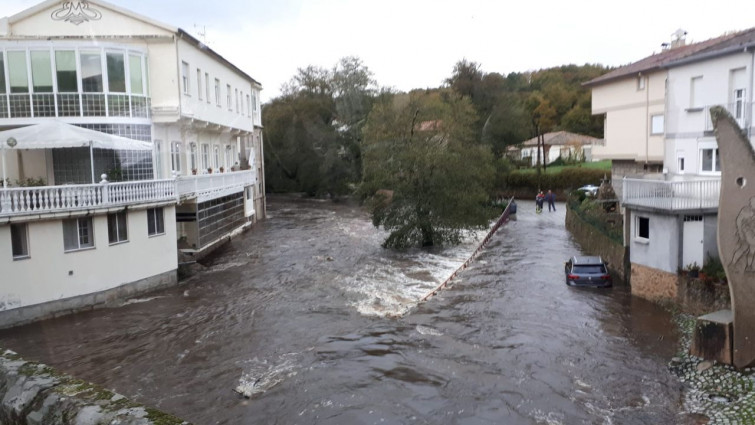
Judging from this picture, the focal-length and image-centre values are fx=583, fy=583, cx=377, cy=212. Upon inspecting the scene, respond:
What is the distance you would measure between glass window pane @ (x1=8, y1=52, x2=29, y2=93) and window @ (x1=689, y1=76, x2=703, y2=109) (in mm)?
25137

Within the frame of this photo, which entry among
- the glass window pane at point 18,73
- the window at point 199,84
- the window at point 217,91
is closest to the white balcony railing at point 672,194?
the window at point 199,84

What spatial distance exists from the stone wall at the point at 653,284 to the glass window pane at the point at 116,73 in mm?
20903

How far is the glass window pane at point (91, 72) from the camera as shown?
22.7 metres

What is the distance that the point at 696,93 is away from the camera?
2169cm

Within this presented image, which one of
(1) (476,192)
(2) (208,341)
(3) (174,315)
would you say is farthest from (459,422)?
(1) (476,192)

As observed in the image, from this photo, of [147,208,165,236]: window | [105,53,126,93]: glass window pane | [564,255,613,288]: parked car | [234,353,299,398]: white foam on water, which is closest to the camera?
[234,353,299,398]: white foam on water

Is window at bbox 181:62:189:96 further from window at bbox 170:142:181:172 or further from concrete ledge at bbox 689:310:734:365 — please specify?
concrete ledge at bbox 689:310:734:365

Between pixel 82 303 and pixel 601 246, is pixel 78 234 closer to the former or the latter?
pixel 82 303

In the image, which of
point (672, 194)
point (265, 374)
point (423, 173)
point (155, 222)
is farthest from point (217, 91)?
point (672, 194)

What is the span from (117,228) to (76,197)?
2002 mm

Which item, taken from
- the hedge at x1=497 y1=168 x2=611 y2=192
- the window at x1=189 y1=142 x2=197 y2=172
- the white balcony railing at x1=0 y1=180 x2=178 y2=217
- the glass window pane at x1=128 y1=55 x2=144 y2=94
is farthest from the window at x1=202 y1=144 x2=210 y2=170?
the hedge at x1=497 y1=168 x2=611 y2=192

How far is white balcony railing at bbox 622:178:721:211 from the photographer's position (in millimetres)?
18497

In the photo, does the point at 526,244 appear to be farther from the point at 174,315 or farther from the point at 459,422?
the point at 459,422

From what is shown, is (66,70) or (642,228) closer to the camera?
(642,228)
